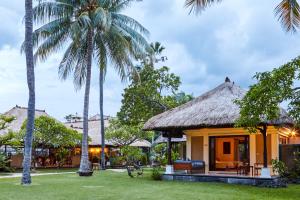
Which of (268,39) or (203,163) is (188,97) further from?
(268,39)

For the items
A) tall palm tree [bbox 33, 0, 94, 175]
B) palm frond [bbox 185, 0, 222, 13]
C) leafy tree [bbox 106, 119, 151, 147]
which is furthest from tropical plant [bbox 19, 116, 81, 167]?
palm frond [bbox 185, 0, 222, 13]

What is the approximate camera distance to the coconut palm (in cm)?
1848

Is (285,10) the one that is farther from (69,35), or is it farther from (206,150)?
(69,35)

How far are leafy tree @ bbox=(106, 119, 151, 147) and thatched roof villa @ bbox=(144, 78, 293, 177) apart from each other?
11.5 m

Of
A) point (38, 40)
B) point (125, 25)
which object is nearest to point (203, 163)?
point (125, 25)

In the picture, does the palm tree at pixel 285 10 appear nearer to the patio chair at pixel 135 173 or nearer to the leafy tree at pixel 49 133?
the patio chair at pixel 135 173

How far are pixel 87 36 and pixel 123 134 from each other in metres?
13.3

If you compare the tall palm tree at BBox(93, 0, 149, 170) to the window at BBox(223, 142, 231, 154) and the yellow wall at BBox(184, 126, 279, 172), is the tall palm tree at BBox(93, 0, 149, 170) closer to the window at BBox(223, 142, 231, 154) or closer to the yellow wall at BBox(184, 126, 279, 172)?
the yellow wall at BBox(184, 126, 279, 172)

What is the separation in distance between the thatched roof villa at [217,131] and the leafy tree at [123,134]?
37.6ft

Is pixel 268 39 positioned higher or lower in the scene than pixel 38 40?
lower

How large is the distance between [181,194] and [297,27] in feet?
18.6

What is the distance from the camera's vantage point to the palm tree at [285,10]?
10.8m

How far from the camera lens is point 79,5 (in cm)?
1962

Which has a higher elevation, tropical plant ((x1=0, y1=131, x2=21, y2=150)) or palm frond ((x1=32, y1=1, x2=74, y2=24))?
palm frond ((x1=32, y1=1, x2=74, y2=24))
